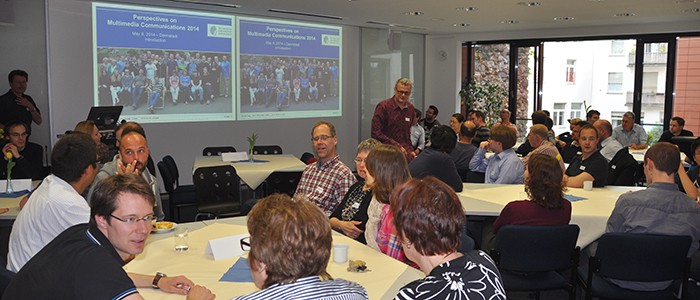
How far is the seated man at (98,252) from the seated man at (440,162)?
319 centimetres

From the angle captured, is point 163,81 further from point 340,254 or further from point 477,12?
point 340,254

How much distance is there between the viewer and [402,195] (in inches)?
87.6

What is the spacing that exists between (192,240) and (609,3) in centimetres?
769

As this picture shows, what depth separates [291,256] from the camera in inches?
72.5

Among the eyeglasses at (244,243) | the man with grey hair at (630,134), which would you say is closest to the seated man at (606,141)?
the man with grey hair at (630,134)

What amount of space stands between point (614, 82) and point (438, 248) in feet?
38.6

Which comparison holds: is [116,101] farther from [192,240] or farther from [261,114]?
[192,240]

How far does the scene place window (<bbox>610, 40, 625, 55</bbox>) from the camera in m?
12.3

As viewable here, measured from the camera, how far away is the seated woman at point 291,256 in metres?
1.83

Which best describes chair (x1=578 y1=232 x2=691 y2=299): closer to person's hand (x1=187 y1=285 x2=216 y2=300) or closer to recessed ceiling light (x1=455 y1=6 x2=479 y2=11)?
person's hand (x1=187 y1=285 x2=216 y2=300)

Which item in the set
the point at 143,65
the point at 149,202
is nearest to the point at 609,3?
the point at 143,65

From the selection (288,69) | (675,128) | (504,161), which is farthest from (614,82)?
(504,161)

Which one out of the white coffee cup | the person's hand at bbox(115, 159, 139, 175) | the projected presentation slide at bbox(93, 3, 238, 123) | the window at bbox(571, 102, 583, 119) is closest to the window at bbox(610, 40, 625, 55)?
the window at bbox(571, 102, 583, 119)

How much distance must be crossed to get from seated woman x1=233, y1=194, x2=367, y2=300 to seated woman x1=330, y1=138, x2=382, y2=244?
188 centimetres
